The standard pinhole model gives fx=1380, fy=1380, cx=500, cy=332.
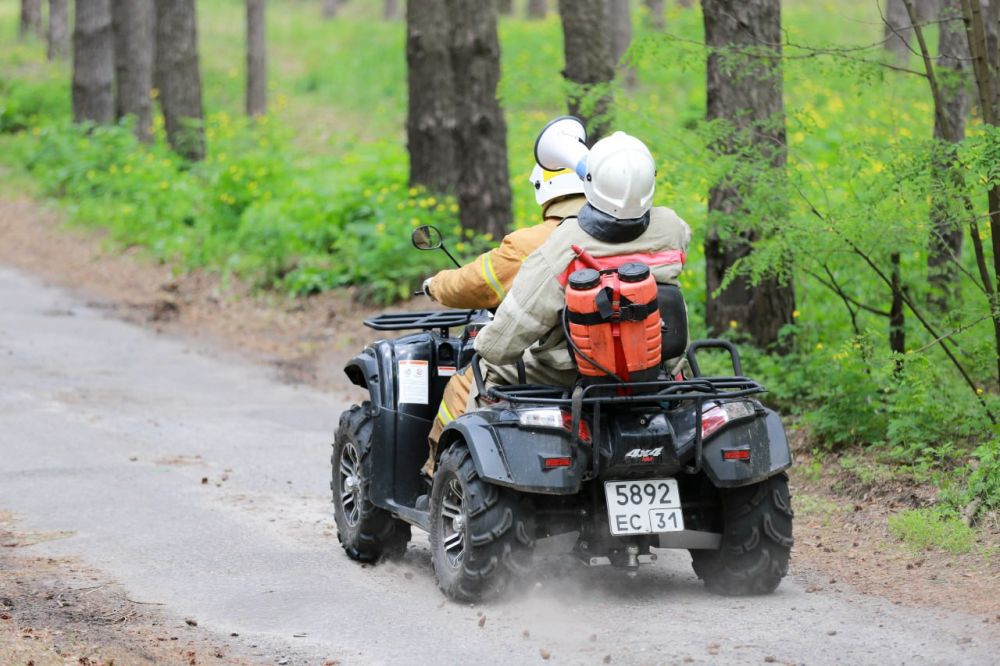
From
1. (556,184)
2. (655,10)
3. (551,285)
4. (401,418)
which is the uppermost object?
(655,10)

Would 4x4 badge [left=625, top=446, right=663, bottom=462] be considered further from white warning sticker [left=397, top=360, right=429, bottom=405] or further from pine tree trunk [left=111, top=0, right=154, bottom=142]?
pine tree trunk [left=111, top=0, right=154, bottom=142]

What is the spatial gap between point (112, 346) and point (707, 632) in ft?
33.4

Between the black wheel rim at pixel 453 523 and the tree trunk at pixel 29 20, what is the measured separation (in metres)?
42.0

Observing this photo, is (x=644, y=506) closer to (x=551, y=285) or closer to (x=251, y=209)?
(x=551, y=285)

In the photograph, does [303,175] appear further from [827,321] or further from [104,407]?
[827,321]

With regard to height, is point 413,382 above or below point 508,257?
below

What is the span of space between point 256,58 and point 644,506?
26.9 m

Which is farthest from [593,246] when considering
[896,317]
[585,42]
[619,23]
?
[619,23]

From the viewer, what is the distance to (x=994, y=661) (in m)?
5.05

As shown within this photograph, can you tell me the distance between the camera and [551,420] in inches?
227

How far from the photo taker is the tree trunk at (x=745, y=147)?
9195 mm

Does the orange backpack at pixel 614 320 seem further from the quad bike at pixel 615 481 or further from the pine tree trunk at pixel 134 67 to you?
the pine tree trunk at pixel 134 67

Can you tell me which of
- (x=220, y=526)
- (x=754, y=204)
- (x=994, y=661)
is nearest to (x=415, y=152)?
A: (x=754, y=204)

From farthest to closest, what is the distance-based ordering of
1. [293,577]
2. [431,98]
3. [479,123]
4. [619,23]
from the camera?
[619,23] → [431,98] → [479,123] → [293,577]
